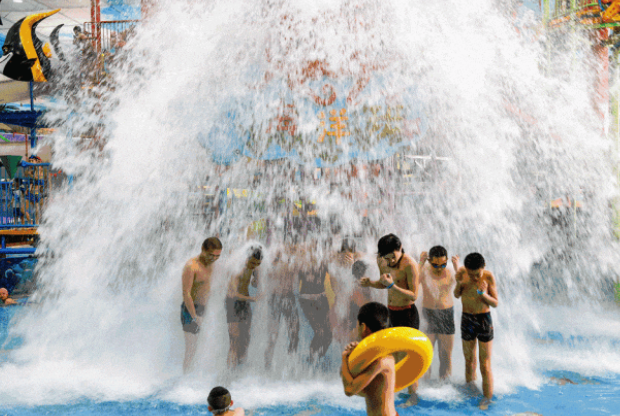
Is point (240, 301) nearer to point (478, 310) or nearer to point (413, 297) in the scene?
point (413, 297)

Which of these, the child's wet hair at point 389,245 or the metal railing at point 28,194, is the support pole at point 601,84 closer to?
→ the child's wet hair at point 389,245

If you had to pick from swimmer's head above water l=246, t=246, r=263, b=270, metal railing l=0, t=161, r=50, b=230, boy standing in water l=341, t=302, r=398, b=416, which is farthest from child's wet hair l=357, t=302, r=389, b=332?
metal railing l=0, t=161, r=50, b=230

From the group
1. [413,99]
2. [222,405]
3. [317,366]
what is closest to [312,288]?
[317,366]

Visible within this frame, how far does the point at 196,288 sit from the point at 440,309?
2.56 m

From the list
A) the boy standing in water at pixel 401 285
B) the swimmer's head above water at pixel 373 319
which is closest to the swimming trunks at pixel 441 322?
the boy standing in water at pixel 401 285

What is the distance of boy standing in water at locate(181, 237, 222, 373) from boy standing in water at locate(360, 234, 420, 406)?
1603mm

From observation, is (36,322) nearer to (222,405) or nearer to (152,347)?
(152,347)

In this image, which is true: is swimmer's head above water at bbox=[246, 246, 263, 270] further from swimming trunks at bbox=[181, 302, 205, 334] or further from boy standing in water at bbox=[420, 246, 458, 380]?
boy standing in water at bbox=[420, 246, 458, 380]

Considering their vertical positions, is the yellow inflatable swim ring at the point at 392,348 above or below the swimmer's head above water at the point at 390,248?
below

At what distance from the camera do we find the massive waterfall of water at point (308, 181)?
6.32m

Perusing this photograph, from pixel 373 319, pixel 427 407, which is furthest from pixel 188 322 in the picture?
pixel 373 319

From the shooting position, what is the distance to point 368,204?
9.76m

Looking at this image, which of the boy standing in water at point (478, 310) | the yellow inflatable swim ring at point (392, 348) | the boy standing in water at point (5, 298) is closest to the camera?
the yellow inflatable swim ring at point (392, 348)

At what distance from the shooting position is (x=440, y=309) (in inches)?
186
